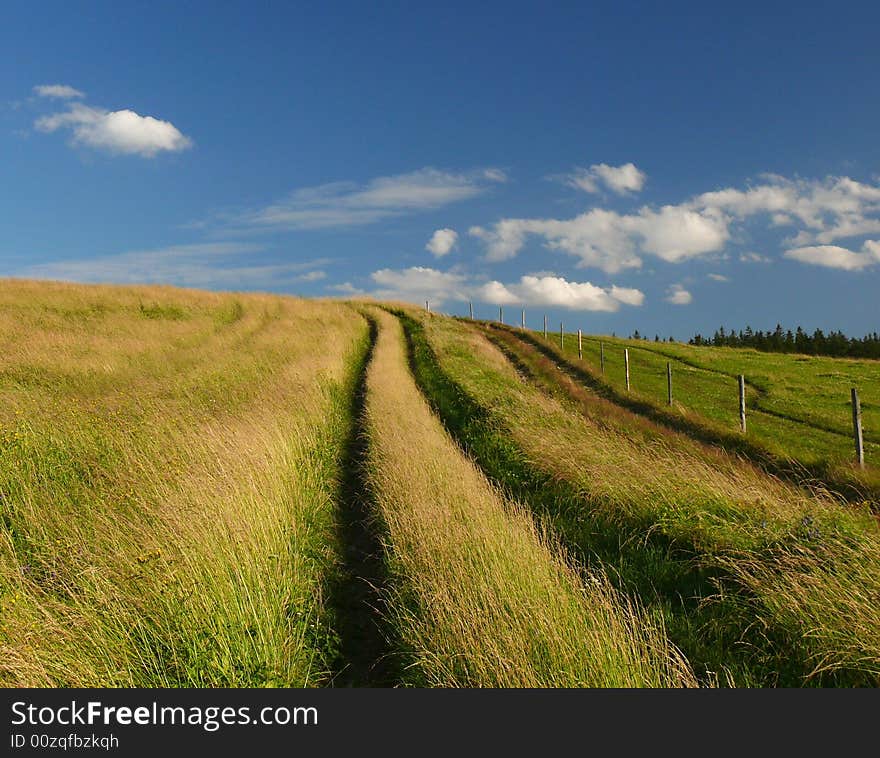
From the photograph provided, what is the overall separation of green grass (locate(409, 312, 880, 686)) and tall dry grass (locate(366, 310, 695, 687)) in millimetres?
689

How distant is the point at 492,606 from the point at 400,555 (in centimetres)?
208

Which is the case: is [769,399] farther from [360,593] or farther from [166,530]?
[166,530]

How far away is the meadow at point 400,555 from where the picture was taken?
4.68m

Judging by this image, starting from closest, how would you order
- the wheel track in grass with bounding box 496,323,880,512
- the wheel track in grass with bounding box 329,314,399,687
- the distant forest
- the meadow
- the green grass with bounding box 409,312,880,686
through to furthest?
the meadow, the green grass with bounding box 409,312,880,686, the wheel track in grass with bounding box 329,314,399,687, the wheel track in grass with bounding box 496,323,880,512, the distant forest

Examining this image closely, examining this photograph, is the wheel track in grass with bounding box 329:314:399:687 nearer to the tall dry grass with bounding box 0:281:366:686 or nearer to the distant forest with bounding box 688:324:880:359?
the tall dry grass with bounding box 0:281:366:686

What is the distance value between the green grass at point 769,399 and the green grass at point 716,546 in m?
3.34

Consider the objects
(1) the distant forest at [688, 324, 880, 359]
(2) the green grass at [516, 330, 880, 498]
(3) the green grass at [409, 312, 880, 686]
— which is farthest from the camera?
(1) the distant forest at [688, 324, 880, 359]

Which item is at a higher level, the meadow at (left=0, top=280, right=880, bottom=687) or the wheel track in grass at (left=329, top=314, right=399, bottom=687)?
the meadow at (left=0, top=280, right=880, bottom=687)

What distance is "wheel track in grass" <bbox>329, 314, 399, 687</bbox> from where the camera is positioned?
218 inches

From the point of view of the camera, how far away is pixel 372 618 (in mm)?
6535

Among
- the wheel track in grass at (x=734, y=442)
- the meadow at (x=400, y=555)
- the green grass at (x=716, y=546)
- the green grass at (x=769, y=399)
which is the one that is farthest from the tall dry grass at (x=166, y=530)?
the green grass at (x=769, y=399)

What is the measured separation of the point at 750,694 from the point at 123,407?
1349 centimetres

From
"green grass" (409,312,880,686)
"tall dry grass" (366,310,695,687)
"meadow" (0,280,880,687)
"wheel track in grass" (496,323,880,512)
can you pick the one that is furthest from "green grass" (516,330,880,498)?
"tall dry grass" (366,310,695,687)

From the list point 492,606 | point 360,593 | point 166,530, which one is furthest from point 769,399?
point 166,530
